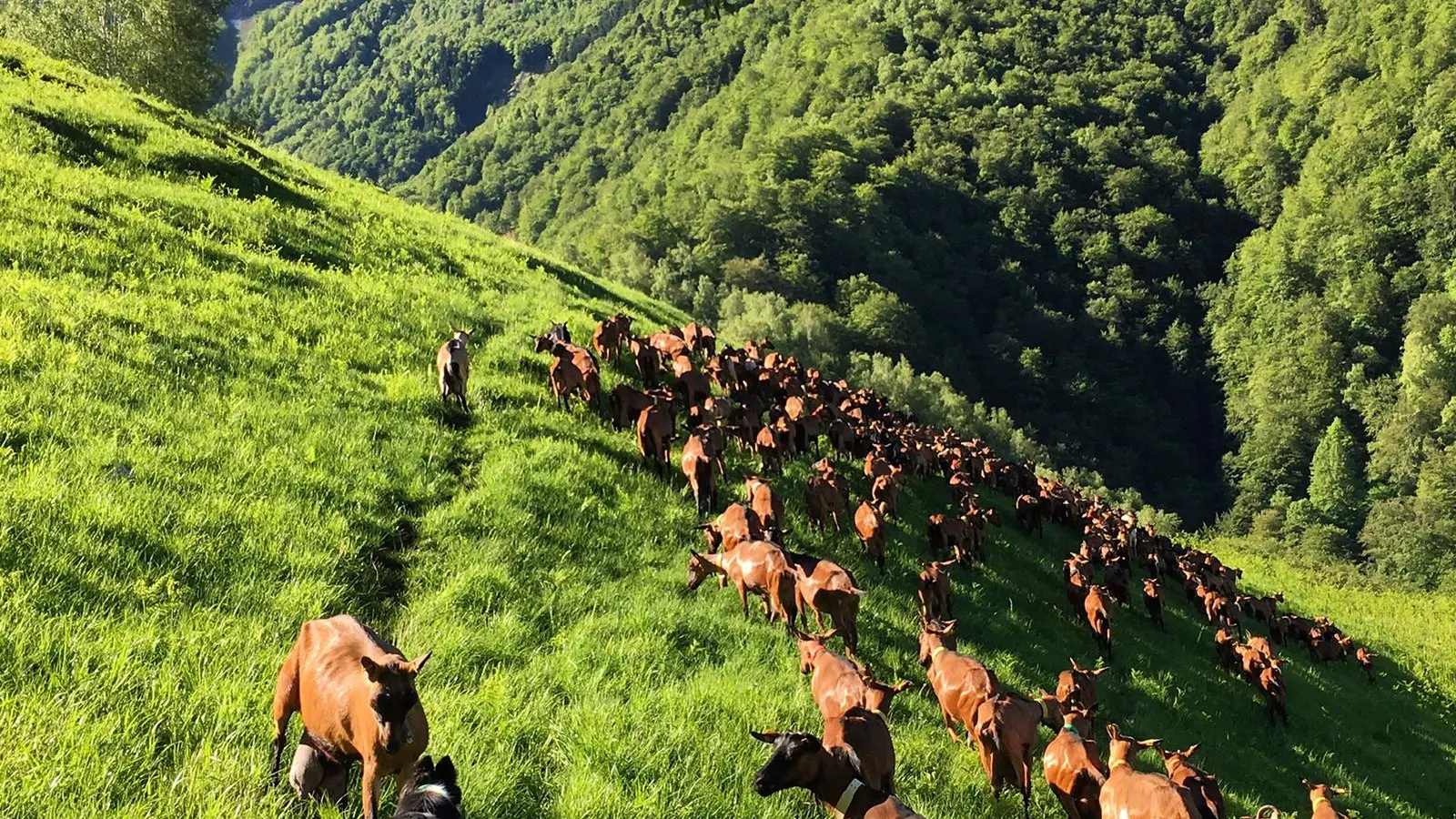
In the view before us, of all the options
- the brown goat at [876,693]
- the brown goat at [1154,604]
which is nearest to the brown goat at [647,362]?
the brown goat at [876,693]

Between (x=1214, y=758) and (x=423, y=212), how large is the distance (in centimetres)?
2747

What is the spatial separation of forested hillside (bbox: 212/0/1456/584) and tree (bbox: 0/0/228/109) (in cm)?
4818

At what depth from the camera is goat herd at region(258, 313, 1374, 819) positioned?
3625mm

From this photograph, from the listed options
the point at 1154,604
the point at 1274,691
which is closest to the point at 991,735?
the point at 1274,691

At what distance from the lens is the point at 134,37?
136 ft

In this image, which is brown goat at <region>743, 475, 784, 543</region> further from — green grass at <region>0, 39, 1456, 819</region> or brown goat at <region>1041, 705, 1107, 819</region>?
brown goat at <region>1041, 705, 1107, 819</region>

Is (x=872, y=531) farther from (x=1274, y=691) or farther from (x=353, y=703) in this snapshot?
(x=1274, y=691)

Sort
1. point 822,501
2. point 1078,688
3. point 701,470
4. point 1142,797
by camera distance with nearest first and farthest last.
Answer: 1. point 1142,797
2. point 1078,688
3. point 701,470
4. point 822,501

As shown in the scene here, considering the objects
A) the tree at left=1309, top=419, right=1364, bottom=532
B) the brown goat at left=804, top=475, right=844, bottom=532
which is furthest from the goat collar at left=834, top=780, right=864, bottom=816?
the tree at left=1309, top=419, right=1364, bottom=532

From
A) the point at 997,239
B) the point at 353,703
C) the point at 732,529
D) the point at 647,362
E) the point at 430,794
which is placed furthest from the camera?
the point at 997,239

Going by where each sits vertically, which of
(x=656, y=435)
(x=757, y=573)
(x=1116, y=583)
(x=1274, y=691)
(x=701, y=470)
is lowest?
(x=1274, y=691)

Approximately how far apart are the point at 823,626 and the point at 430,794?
6818 millimetres

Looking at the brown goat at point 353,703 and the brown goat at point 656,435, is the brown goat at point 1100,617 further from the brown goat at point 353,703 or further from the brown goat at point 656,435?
the brown goat at point 353,703

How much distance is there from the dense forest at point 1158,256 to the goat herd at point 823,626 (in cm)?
5415
